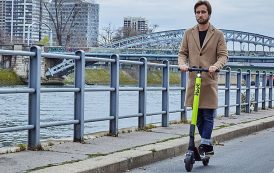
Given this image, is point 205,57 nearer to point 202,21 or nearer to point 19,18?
point 202,21

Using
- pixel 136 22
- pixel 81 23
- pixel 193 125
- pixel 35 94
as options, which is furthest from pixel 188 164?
pixel 136 22

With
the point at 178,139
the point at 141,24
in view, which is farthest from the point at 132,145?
the point at 141,24

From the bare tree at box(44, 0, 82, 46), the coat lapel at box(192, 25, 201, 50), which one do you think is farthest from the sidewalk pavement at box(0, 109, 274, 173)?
the bare tree at box(44, 0, 82, 46)

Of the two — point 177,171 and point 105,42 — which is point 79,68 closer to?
point 177,171

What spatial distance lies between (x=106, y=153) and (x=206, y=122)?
1.31 meters

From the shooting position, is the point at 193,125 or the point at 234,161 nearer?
the point at 193,125

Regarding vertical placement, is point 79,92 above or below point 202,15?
below

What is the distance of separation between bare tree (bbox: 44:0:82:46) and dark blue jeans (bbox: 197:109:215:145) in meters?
96.6

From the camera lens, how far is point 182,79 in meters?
13.0

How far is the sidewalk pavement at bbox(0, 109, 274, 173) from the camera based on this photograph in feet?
21.5

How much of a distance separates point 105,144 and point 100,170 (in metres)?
2.02

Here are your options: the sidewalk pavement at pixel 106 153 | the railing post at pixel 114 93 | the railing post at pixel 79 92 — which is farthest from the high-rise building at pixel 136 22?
the railing post at pixel 79 92

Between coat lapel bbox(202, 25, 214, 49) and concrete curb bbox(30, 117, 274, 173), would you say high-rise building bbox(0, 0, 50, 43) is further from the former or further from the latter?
coat lapel bbox(202, 25, 214, 49)

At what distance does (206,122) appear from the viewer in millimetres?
7527
